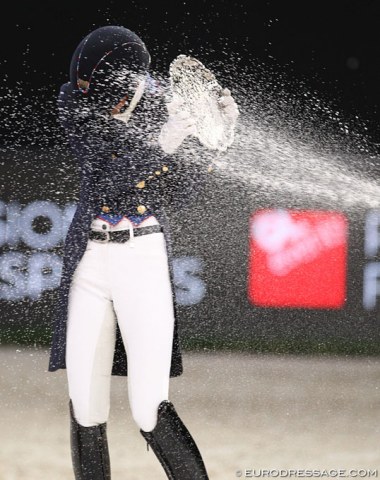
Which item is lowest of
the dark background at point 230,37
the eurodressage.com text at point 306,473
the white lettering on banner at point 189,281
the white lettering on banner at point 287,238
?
the eurodressage.com text at point 306,473

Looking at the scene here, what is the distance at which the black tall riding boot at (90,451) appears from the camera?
2.38 meters

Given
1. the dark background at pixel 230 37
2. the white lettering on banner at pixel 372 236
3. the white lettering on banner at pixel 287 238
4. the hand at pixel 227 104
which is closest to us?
the hand at pixel 227 104

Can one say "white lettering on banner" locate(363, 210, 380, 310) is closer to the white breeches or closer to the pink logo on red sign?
the pink logo on red sign

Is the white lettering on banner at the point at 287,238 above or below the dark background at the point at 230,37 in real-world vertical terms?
below

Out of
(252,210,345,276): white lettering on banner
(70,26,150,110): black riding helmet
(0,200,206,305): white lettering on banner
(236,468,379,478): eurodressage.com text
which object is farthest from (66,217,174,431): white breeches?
(252,210,345,276): white lettering on banner

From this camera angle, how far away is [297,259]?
4551 millimetres

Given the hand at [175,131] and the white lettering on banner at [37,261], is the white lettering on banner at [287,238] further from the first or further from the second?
the hand at [175,131]

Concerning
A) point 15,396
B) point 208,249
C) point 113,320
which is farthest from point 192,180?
point 208,249

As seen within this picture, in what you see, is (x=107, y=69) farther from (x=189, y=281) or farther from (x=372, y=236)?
(x=372, y=236)

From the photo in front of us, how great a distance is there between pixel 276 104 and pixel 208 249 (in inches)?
33.1

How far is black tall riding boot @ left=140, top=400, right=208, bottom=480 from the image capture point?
7.57 ft

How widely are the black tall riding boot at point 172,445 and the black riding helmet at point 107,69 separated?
2.77 feet

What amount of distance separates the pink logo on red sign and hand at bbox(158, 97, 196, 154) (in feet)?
7.19

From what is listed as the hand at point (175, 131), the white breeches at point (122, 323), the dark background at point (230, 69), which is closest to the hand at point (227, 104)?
the hand at point (175, 131)
